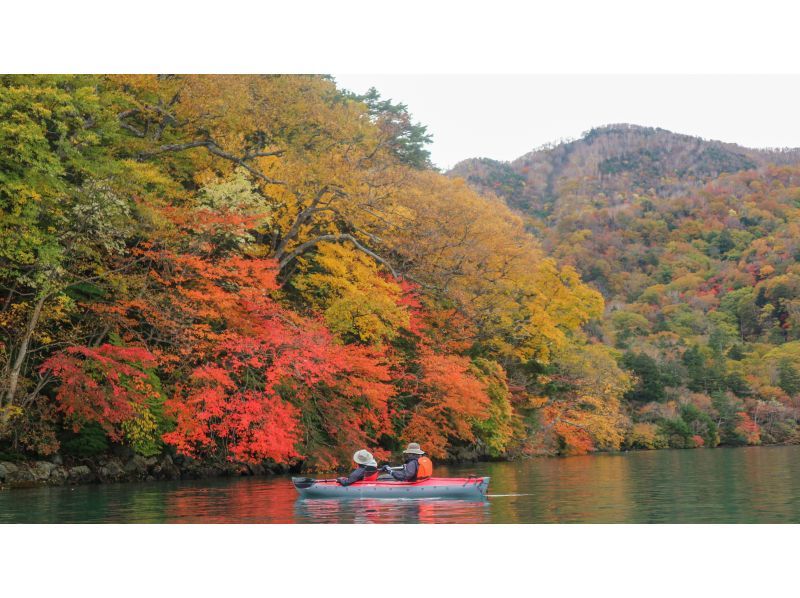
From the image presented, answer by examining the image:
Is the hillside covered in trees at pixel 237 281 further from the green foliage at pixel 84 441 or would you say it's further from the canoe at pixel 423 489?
the canoe at pixel 423 489

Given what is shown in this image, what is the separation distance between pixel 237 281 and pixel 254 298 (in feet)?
2.48

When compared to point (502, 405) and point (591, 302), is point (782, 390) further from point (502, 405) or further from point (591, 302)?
point (502, 405)

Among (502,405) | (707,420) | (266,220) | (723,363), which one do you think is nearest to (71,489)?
(266,220)

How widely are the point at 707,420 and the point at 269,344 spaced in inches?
1493

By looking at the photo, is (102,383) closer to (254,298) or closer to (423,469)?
(254,298)

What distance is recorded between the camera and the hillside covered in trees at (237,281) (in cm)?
2083

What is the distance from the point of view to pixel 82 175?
2172cm

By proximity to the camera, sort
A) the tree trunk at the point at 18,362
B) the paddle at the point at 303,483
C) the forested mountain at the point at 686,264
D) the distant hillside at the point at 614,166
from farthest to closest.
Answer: the distant hillside at the point at 614,166 → the forested mountain at the point at 686,264 → the tree trunk at the point at 18,362 → the paddle at the point at 303,483

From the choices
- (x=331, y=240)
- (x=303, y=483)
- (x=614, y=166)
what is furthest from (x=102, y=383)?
(x=614, y=166)

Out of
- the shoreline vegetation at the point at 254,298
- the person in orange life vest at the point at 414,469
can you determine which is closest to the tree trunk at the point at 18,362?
the shoreline vegetation at the point at 254,298

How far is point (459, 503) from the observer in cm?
1705

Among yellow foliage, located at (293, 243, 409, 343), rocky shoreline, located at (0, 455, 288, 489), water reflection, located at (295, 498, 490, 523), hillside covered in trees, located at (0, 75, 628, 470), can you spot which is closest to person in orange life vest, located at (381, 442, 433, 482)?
water reflection, located at (295, 498, 490, 523)

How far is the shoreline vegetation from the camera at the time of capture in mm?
20922

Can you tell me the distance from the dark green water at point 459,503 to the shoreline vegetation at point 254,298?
2177 mm
